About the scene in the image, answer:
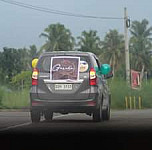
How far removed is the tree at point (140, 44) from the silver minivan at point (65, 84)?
61.6m

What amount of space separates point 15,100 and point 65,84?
18.8 metres

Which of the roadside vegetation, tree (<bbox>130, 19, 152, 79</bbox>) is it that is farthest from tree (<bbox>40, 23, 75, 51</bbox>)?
tree (<bbox>130, 19, 152, 79</bbox>)

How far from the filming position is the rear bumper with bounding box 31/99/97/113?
13445 millimetres

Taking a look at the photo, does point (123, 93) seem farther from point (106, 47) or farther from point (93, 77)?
point (106, 47)

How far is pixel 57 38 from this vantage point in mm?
71188

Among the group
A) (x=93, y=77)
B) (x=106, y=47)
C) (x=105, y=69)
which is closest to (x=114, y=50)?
(x=106, y=47)

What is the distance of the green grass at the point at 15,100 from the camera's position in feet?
102

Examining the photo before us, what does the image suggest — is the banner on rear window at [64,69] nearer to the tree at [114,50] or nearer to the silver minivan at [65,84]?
the silver minivan at [65,84]

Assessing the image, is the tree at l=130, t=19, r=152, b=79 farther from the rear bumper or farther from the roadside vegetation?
the rear bumper

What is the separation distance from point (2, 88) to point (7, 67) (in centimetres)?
4549

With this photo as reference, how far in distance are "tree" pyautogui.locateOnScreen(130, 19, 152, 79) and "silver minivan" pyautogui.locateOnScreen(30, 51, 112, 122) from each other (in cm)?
6156

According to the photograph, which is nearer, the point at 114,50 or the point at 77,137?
the point at 77,137

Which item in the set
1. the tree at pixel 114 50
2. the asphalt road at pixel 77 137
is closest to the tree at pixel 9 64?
the tree at pixel 114 50

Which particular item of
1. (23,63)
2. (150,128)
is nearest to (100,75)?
(150,128)
